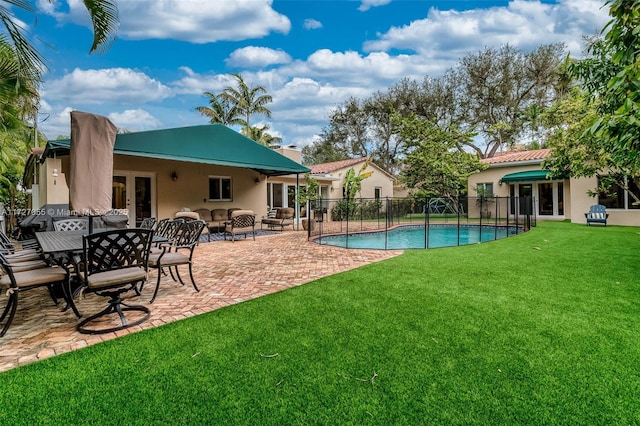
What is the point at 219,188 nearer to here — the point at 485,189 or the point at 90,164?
the point at 90,164

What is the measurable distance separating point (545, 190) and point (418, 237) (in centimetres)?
1123

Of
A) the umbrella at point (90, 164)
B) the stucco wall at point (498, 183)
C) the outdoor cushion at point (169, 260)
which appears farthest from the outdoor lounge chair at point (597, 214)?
the umbrella at point (90, 164)

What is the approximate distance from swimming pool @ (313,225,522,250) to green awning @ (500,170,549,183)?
17.3ft

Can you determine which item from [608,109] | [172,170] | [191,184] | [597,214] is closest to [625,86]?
[608,109]

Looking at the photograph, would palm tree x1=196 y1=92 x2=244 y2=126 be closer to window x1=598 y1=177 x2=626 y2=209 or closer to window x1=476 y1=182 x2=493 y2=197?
window x1=476 y1=182 x2=493 y2=197

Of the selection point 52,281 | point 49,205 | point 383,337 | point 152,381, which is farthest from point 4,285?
point 49,205

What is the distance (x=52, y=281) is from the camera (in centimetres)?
416

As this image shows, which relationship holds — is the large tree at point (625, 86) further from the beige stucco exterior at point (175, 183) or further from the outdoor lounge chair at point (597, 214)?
the outdoor lounge chair at point (597, 214)

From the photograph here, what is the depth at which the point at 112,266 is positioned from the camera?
426 centimetres

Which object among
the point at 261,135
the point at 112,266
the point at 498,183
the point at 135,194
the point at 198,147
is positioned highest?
the point at 261,135

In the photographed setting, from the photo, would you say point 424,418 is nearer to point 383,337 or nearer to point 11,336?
point 383,337

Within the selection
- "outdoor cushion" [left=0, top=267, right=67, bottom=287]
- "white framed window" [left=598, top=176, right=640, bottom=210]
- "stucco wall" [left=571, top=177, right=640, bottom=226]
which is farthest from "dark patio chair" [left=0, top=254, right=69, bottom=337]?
"stucco wall" [left=571, top=177, right=640, bottom=226]

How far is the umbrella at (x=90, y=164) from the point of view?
4.86 metres

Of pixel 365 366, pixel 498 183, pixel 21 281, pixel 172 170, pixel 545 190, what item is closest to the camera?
pixel 365 366
